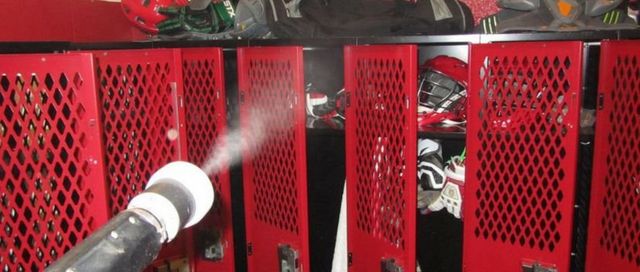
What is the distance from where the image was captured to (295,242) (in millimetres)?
1381

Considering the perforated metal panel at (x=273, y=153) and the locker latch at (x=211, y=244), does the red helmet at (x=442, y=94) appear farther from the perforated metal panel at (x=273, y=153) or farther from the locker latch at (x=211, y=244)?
the locker latch at (x=211, y=244)

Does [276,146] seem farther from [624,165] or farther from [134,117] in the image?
[624,165]

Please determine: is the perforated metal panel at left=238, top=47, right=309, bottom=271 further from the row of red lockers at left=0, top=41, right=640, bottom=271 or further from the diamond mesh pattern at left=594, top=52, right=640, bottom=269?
the diamond mesh pattern at left=594, top=52, right=640, bottom=269

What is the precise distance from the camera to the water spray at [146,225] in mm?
346

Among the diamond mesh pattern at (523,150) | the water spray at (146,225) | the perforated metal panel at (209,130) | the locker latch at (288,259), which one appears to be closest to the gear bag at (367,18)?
the perforated metal panel at (209,130)

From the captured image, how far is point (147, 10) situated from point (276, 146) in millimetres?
877

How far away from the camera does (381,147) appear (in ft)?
4.12

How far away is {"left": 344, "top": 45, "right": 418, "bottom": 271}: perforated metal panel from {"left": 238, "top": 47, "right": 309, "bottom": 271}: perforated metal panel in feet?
0.42

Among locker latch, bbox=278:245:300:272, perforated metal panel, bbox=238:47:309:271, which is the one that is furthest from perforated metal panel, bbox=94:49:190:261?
locker latch, bbox=278:245:300:272

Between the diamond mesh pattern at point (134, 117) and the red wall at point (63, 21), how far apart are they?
0.96 metres

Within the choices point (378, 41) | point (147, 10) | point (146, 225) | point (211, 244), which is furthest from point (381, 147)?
point (147, 10)

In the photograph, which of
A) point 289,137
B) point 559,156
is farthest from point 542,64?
point 289,137

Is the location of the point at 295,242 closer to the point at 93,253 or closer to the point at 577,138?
the point at 577,138

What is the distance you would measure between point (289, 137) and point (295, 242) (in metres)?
0.28
